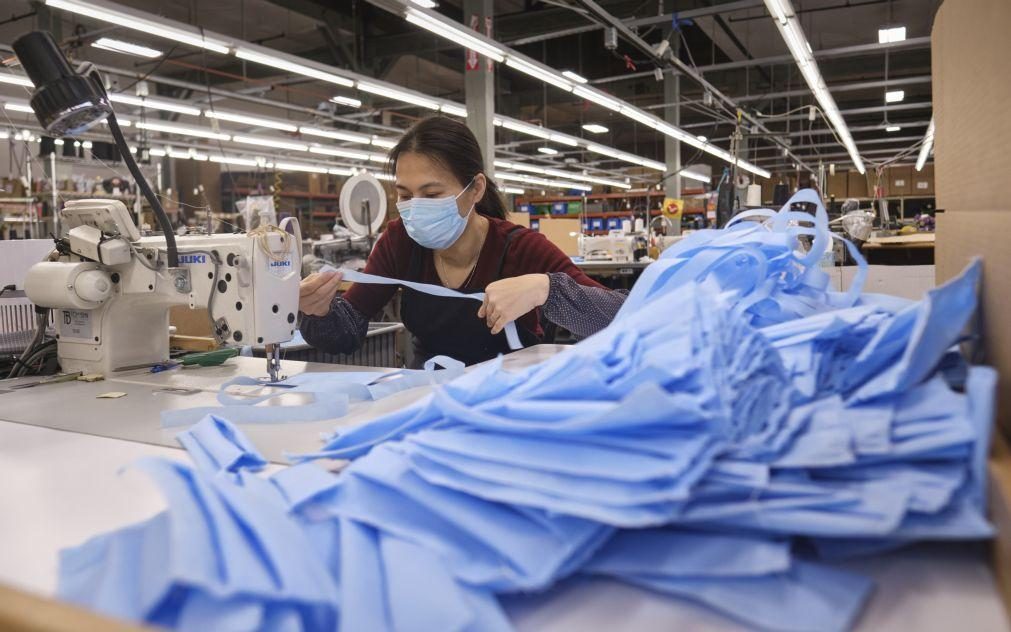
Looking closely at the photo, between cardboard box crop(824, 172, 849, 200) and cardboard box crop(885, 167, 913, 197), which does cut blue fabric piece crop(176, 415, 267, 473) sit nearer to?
cardboard box crop(885, 167, 913, 197)

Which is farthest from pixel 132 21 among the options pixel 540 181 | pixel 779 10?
pixel 540 181

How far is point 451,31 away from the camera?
5.12 m

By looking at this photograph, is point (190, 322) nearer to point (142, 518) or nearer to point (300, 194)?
point (142, 518)

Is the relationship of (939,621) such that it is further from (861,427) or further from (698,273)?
(698,273)

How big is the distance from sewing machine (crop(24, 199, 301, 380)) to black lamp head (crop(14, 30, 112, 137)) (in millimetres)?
332

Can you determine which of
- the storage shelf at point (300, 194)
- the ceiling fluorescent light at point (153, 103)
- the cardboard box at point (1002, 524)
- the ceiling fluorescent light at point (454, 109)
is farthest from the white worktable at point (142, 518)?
the storage shelf at point (300, 194)

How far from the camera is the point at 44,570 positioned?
0.65 metres

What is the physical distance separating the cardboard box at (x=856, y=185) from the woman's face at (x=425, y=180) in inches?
695

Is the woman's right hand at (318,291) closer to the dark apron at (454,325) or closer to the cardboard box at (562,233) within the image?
the dark apron at (454,325)

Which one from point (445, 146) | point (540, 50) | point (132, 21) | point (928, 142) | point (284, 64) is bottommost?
point (445, 146)

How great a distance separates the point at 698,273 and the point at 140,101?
25.8ft

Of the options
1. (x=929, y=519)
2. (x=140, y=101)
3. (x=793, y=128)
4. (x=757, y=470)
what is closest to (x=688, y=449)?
(x=757, y=470)

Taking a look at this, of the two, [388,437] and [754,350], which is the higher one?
[754,350]

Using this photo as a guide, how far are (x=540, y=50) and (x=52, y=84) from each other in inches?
438
